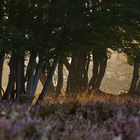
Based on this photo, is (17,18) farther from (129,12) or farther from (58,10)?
(129,12)

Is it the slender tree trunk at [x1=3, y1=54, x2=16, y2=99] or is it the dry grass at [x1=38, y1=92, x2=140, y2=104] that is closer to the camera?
the dry grass at [x1=38, y1=92, x2=140, y2=104]

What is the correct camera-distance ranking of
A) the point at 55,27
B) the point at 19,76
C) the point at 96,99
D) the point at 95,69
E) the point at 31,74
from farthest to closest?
the point at 95,69 → the point at 31,74 → the point at 55,27 → the point at 19,76 → the point at 96,99

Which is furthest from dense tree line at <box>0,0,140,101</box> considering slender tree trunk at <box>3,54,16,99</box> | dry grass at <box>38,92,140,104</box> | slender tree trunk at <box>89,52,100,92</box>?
slender tree trunk at <box>89,52,100,92</box>

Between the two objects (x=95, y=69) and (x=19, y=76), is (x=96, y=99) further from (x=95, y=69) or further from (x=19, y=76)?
(x=95, y=69)

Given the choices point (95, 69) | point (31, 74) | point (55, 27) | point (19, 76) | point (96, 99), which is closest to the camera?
point (96, 99)

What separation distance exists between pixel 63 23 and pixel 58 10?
62cm

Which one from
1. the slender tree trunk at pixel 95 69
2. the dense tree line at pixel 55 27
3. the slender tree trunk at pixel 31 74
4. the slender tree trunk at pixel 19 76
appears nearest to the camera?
the dense tree line at pixel 55 27

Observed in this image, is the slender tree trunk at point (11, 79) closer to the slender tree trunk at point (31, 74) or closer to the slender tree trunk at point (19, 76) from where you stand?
the slender tree trunk at point (19, 76)

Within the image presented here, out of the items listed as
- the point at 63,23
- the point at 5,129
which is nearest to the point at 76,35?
the point at 63,23

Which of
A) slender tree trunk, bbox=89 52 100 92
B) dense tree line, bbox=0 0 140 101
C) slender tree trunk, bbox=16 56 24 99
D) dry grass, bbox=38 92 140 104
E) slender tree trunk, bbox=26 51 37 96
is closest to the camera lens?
dry grass, bbox=38 92 140 104

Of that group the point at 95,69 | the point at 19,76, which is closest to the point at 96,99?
the point at 19,76

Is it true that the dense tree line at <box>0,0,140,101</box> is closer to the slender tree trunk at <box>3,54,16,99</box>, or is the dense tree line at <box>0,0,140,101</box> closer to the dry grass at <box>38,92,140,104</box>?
the slender tree trunk at <box>3,54,16,99</box>

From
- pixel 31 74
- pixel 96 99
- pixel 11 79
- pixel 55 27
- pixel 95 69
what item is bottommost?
pixel 96 99

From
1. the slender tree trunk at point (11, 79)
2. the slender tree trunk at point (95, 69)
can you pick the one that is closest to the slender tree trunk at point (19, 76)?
the slender tree trunk at point (11, 79)
